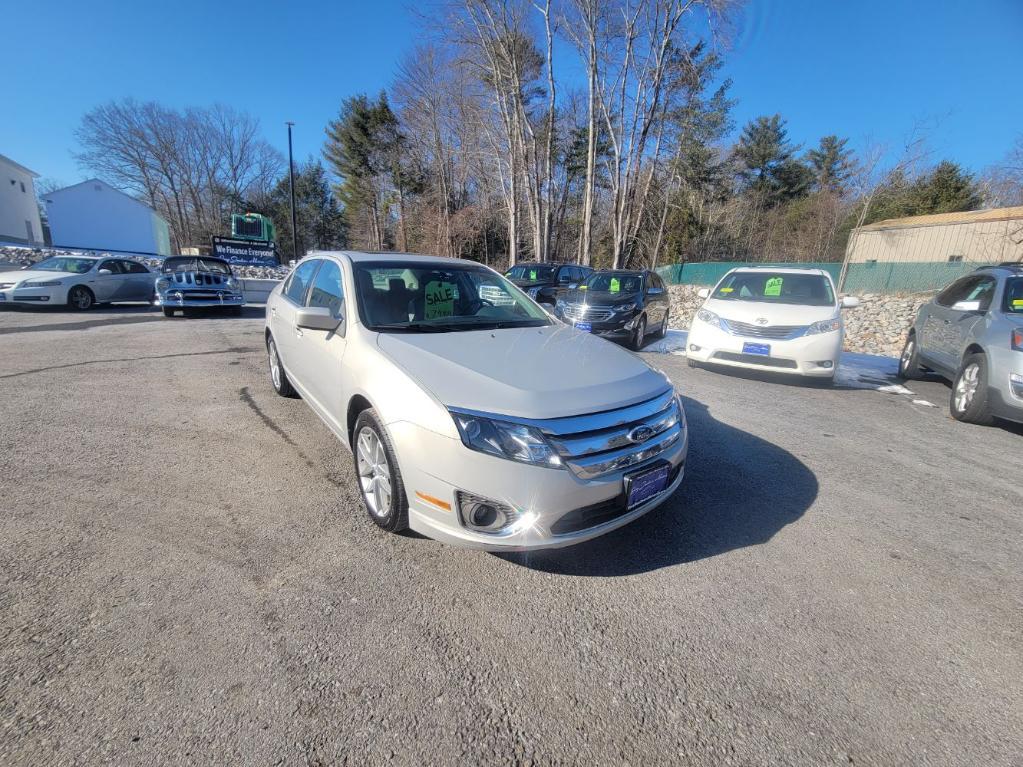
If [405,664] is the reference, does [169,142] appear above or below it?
above

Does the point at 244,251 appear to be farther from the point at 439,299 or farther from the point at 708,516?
the point at 708,516

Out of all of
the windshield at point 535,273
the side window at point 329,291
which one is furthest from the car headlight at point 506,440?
the windshield at point 535,273

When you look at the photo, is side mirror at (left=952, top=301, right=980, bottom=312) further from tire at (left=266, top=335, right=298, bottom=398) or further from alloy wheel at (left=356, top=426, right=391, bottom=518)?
tire at (left=266, top=335, right=298, bottom=398)

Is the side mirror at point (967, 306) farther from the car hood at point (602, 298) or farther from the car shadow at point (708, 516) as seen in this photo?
the car hood at point (602, 298)

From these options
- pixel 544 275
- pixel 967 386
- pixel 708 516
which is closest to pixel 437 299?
pixel 708 516

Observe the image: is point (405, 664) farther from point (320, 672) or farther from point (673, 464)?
point (673, 464)

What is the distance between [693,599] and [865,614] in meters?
0.79

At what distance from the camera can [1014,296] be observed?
4.84m

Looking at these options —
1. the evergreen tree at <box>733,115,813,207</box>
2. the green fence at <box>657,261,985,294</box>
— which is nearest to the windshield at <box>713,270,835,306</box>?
the green fence at <box>657,261,985,294</box>

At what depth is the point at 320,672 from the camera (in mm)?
1720

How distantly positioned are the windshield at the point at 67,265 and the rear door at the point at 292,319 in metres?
11.1

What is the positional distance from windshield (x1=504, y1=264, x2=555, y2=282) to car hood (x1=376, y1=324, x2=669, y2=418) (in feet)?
38.6

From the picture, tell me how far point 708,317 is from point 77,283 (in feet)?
47.5

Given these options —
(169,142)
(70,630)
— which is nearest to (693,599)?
(70,630)
